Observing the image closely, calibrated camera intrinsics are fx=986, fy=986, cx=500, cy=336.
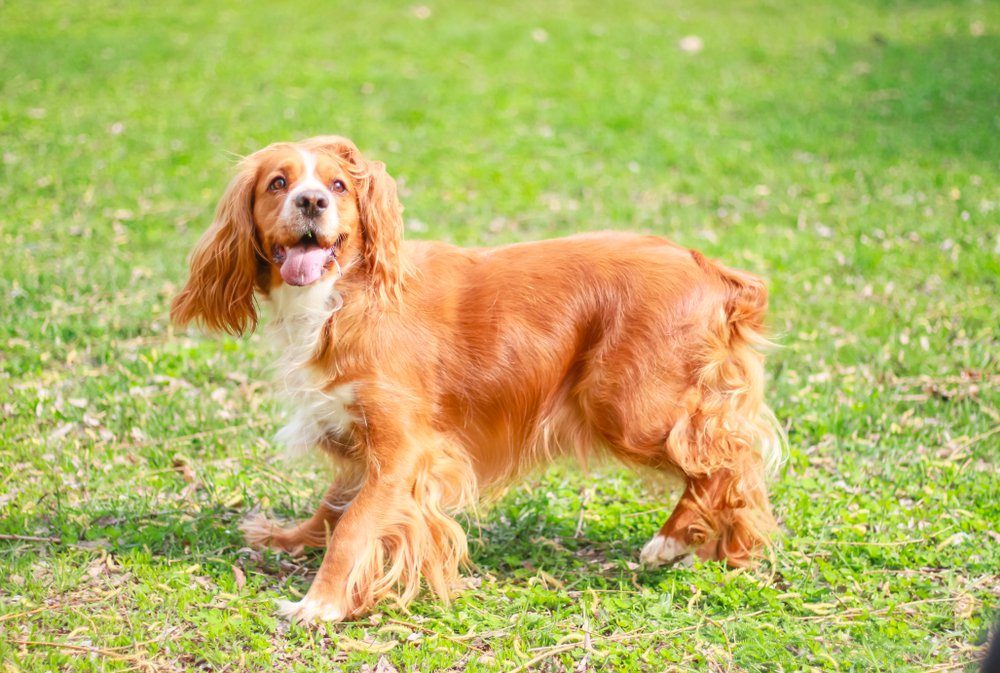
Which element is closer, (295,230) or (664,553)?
(295,230)

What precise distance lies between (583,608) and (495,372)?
0.96 metres

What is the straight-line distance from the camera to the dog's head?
361 centimetres

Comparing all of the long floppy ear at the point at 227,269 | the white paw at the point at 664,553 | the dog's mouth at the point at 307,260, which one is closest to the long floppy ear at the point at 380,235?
the dog's mouth at the point at 307,260

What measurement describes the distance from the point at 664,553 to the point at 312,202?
6.37 ft

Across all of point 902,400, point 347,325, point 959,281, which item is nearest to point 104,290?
point 347,325

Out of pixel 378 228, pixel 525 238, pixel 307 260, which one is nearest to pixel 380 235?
pixel 378 228

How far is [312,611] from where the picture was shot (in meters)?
3.61

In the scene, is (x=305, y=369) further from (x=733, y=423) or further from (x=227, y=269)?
(x=733, y=423)

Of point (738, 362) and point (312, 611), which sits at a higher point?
point (738, 362)

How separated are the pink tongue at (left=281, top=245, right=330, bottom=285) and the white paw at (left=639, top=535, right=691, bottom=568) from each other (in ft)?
5.58

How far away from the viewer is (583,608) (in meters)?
3.71

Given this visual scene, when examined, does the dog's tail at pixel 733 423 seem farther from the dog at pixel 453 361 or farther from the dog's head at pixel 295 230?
the dog's head at pixel 295 230

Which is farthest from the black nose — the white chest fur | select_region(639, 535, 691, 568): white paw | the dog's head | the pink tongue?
select_region(639, 535, 691, 568): white paw

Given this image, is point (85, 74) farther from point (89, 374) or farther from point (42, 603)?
point (42, 603)
